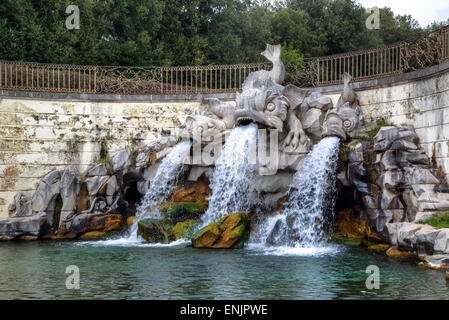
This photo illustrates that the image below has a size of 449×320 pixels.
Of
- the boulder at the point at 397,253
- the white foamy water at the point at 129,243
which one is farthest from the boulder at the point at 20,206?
the boulder at the point at 397,253

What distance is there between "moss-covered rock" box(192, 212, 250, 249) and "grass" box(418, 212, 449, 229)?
4349 millimetres

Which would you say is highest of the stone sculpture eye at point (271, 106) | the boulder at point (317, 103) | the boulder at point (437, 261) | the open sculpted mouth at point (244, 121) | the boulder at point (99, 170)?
the boulder at point (317, 103)

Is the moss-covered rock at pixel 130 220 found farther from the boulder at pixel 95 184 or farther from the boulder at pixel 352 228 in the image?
the boulder at pixel 352 228

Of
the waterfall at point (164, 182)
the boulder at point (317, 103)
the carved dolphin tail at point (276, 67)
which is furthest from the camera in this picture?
the carved dolphin tail at point (276, 67)

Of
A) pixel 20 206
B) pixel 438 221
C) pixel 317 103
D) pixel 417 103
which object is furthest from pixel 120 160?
pixel 438 221

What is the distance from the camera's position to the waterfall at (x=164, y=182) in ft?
61.8

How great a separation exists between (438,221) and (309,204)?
12.5 feet

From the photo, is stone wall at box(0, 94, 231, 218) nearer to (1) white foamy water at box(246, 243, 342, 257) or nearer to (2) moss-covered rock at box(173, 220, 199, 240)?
(2) moss-covered rock at box(173, 220, 199, 240)

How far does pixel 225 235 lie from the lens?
1502cm

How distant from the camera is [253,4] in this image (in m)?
40.6

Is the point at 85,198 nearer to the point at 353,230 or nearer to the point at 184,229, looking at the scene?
the point at 184,229

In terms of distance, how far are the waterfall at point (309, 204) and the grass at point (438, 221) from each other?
300 cm

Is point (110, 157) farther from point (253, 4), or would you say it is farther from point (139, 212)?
point (253, 4)

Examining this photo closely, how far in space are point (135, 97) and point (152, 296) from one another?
44.3 feet
